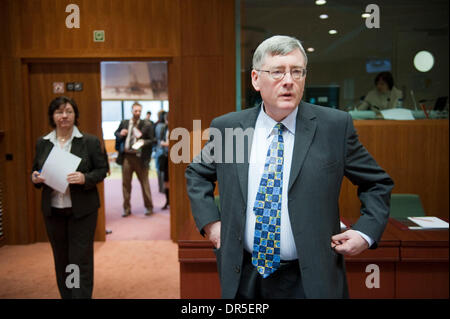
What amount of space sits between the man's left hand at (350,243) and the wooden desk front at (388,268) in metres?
1.07

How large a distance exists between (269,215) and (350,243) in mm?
291

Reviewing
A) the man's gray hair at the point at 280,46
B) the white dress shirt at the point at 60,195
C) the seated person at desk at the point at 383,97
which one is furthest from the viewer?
the white dress shirt at the point at 60,195

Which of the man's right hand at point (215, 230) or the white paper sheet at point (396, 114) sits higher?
the white paper sheet at point (396, 114)

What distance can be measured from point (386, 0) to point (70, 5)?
169 centimetres

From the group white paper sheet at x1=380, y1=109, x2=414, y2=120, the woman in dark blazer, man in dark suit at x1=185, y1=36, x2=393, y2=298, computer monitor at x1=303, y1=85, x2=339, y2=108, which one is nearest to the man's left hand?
man in dark suit at x1=185, y1=36, x2=393, y2=298

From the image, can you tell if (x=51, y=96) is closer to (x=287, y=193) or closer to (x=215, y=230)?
(x=215, y=230)

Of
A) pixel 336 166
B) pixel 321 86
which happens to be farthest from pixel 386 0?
pixel 336 166

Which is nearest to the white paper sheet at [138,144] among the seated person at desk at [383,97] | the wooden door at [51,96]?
the wooden door at [51,96]

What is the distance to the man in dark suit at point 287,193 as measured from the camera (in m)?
1.40

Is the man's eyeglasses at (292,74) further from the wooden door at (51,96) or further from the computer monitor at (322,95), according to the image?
the wooden door at (51,96)

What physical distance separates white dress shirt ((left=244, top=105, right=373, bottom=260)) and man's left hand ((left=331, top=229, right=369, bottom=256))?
0.04 meters

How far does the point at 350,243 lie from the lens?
4.55 feet

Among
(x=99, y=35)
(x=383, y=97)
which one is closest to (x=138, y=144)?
(x=99, y=35)

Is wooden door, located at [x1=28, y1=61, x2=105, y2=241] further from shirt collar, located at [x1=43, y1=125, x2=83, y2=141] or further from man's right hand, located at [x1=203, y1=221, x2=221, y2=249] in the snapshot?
man's right hand, located at [x1=203, y1=221, x2=221, y2=249]
